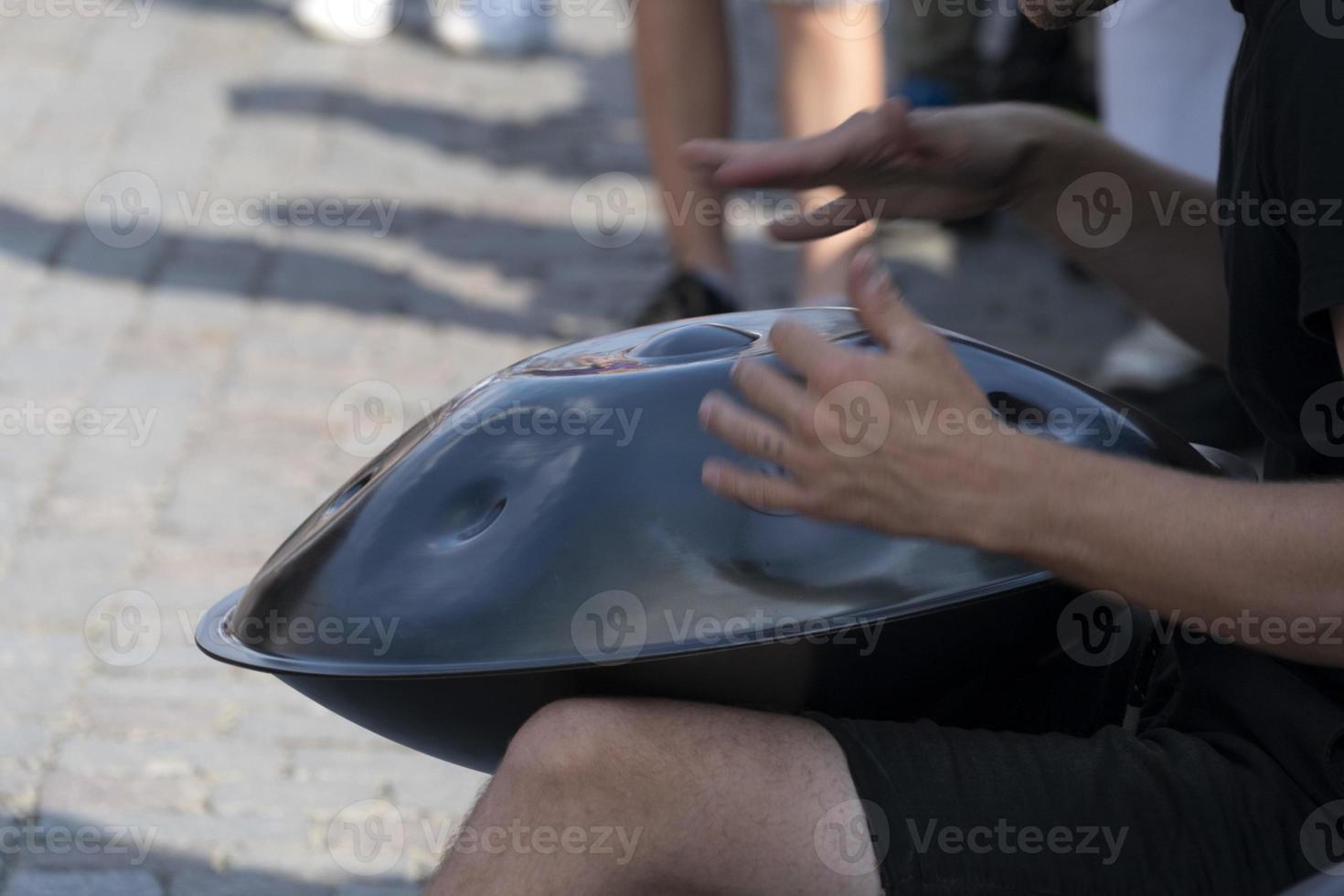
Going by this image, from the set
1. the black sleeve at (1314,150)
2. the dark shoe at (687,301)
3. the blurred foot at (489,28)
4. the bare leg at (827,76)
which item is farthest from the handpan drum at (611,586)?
the blurred foot at (489,28)

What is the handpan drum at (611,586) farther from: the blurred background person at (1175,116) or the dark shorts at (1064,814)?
the blurred background person at (1175,116)

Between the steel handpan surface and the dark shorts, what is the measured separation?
0.13 meters

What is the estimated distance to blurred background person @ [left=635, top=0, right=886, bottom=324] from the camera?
11.6 feet

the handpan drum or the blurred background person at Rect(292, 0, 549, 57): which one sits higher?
the handpan drum

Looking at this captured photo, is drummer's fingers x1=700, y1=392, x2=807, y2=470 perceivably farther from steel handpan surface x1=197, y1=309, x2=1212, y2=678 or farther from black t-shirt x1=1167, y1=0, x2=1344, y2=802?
black t-shirt x1=1167, y1=0, x2=1344, y2=802

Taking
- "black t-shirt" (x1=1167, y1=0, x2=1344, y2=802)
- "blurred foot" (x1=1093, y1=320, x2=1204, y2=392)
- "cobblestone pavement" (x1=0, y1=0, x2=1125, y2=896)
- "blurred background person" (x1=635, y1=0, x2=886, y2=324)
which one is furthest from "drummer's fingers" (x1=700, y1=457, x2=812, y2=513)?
"blurred foot" (x1=1093, y1=320, x2=1204, y2=392)

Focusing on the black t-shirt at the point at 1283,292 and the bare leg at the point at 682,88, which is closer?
the black t-shirt at the point at 1283,292

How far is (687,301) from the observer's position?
3477 mm

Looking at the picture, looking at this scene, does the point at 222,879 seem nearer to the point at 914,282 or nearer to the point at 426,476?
the point at 426,476

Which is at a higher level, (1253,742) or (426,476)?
(426,476)

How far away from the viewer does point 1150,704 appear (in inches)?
62.9

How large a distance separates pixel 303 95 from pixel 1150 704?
14.7ft

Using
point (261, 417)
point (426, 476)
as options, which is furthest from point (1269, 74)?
point (261, 417)

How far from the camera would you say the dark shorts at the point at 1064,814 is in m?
1.36
